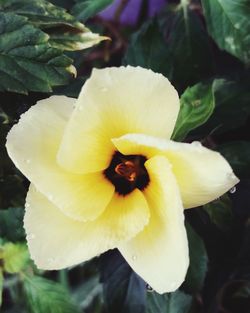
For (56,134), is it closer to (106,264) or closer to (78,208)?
(78,208)


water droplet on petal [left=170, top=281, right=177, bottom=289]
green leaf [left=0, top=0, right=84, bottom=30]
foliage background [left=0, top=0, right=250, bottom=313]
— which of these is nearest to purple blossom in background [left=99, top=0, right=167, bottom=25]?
foliage background [left=0, top=0, right=250, bottom=313]

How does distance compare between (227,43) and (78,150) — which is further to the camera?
(227,43)

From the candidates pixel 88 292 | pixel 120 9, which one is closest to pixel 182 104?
pixel 120 9

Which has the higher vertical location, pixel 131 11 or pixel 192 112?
pixel 192 112

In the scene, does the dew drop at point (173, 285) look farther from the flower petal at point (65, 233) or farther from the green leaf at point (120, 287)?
the green leaf at point (120, 287)

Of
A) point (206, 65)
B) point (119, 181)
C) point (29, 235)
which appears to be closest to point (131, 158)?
point (119, 181)

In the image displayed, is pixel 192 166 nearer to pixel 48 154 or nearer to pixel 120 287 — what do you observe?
pixel 48 154

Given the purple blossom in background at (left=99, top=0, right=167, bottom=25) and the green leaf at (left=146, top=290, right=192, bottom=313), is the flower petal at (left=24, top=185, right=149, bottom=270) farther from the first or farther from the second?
the purple blossom in background at (left=99, top=0, right=167, bottom=25)
